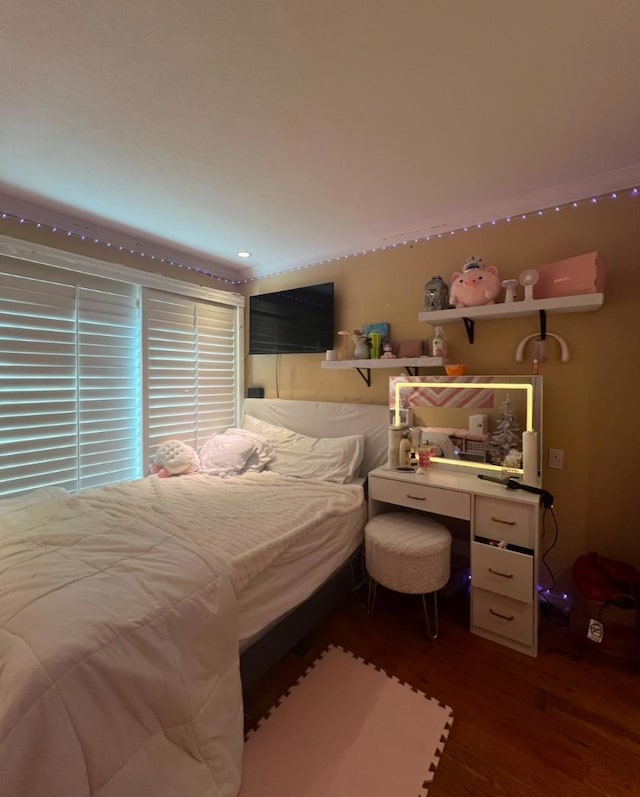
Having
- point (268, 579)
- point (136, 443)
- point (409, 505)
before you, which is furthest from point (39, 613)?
point (136, 443)

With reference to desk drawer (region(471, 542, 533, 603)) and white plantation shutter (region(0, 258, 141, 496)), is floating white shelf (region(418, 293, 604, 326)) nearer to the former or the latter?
desk drawer (region(471, 542, 533, 603))

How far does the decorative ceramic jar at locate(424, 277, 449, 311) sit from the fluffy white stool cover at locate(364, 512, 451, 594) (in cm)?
137

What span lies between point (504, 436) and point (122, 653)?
2.11 meters

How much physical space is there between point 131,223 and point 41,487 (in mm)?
1861

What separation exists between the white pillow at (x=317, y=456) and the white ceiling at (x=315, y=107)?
158 centimetres

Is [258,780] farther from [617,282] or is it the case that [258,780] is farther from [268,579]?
[617,282]

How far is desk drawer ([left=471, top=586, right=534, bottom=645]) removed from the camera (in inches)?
70.6

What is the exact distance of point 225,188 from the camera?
6.46ft

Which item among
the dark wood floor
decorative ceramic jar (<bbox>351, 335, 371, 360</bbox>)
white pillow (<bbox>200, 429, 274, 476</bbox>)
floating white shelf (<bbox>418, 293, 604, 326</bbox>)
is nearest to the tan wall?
floating white shelf (<bbox>418, 293, 604, 326</bbox>)

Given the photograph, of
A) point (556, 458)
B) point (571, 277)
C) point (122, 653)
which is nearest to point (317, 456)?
point (556, 458)

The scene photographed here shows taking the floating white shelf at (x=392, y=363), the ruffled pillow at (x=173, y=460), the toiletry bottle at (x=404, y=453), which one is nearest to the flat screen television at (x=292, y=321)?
the floating white shelf at (x=392, y=363)

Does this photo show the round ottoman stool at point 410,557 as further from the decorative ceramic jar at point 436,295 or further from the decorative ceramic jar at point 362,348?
the decorative ceramic jar at point 436,295

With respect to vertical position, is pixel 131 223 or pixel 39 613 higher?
pixel 131 223

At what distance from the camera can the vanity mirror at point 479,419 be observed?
80.9 inches
